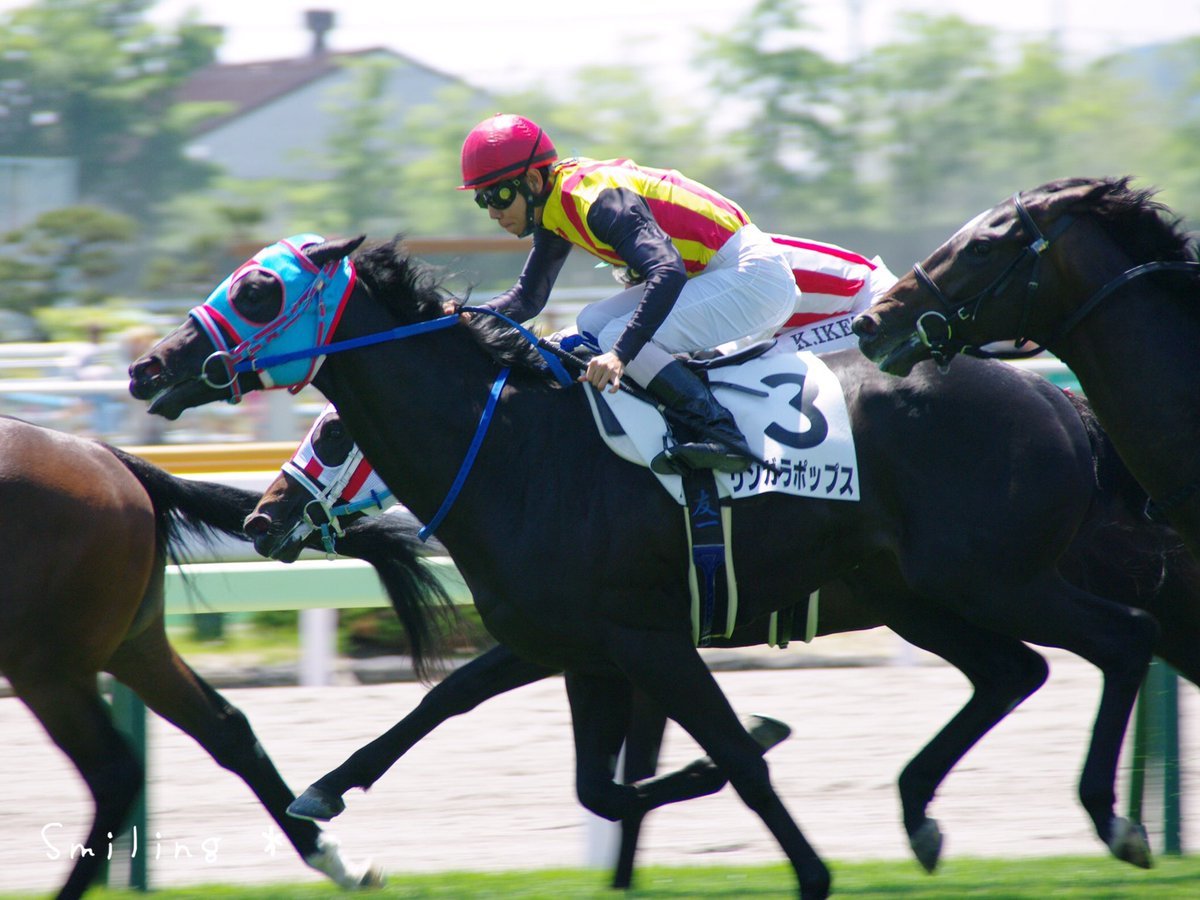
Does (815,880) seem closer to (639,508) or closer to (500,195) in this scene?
(639,508)

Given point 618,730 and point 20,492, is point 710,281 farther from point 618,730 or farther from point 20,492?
point 20,492

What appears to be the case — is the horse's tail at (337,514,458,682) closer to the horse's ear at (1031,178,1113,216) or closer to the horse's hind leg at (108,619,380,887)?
the horse's hind leg at (108,619,380,887)

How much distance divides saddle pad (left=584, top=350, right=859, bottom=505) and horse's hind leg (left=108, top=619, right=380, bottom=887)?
1.58 meters

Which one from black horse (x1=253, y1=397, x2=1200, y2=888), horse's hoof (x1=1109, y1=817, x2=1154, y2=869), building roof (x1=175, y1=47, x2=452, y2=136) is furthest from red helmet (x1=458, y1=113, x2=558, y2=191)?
building roof (x1=175, y1=47, x2=452, y2=136)

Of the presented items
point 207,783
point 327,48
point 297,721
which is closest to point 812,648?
point 297,721

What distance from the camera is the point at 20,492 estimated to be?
450 centimetres

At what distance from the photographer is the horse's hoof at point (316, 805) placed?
4.42 metres

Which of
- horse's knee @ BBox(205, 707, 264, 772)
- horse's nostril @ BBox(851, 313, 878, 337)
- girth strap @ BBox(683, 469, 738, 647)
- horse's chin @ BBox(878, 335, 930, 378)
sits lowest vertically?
horse's knee @ BBox(205, 707, 264, 772)

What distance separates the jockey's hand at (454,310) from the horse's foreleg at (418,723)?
3.49 ft

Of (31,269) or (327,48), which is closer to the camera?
(31,269)

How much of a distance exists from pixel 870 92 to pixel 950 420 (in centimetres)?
2633

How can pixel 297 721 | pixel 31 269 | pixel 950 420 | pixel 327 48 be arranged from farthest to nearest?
pixel 327 48 < pixel 31 269 < pixel 297 721 < pixel 950 420

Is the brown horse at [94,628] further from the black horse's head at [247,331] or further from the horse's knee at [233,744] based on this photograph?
the black horse's head at [247,331]

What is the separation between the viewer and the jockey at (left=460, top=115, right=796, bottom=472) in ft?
13.1
